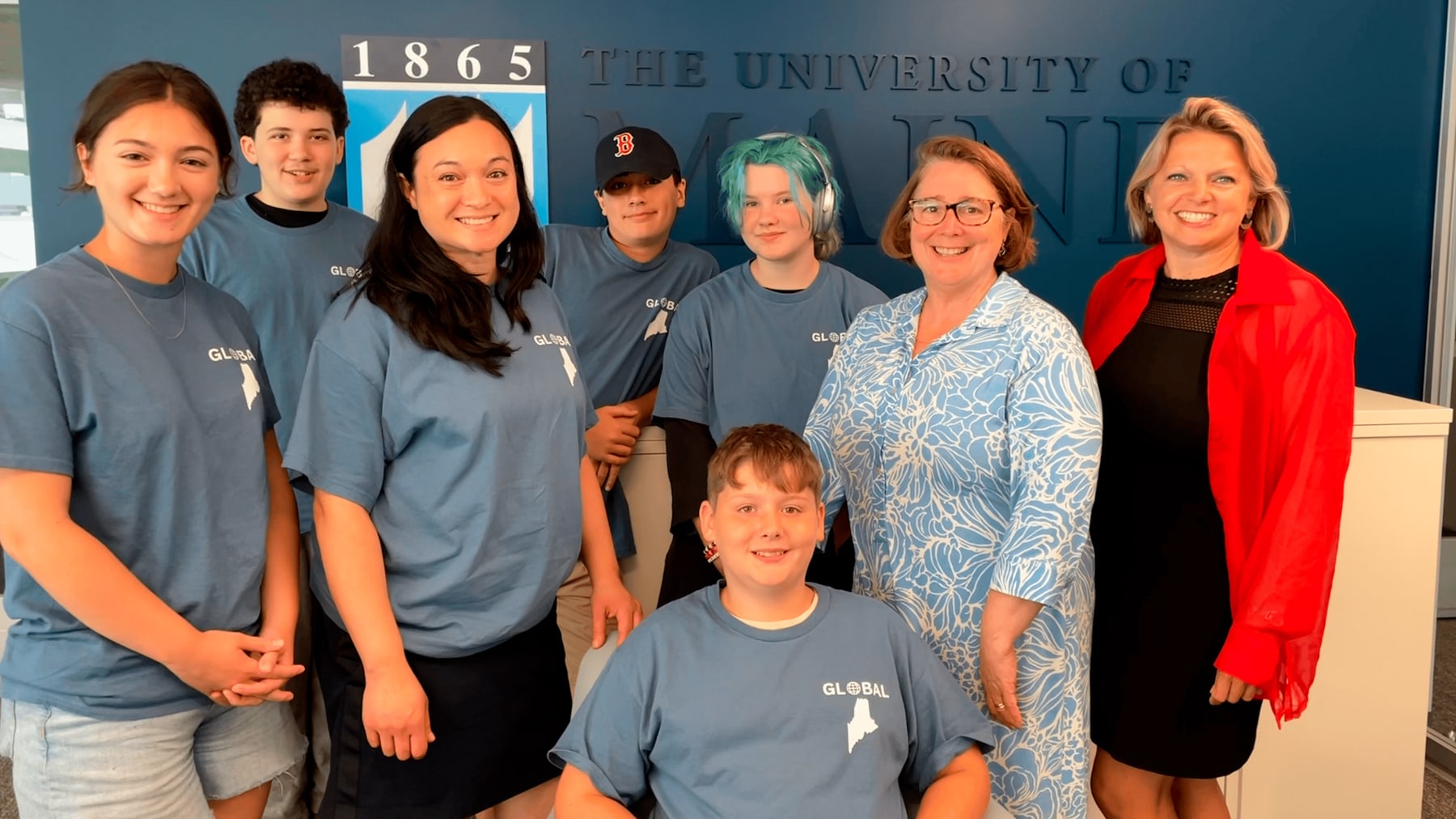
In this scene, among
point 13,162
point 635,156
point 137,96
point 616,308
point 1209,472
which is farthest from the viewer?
point 13,162

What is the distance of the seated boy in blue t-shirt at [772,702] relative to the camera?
1562mm

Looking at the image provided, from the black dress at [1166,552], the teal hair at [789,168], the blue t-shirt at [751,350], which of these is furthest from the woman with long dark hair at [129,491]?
the black dress at [1166,552]

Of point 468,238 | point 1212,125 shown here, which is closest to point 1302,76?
point 1212,125

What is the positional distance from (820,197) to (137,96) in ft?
4.28

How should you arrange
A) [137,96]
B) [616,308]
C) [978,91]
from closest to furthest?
[137,96] → [616,308] → [978,91]

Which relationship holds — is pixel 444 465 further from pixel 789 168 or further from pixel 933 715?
pixel 789 168

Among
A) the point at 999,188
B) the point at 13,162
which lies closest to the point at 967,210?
the point at 999,188

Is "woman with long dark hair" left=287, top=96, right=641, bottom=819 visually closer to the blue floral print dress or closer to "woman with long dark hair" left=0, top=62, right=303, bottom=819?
"woman with long dark hair" left=0, top=62, right=303, bottom=819

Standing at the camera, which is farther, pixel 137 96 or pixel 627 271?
pixel 627 271

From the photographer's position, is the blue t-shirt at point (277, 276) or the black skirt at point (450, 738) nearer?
the black skirt at point (450, 738)

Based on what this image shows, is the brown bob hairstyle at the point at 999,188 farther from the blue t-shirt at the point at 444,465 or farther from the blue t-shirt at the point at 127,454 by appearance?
the blue t-shirt at the point at 127,454

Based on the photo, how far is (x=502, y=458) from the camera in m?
1.66

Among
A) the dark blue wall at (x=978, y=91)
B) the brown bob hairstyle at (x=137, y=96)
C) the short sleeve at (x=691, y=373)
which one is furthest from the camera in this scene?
the dark blue wall at (x=978, y=91)

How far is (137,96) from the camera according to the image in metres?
1.55
